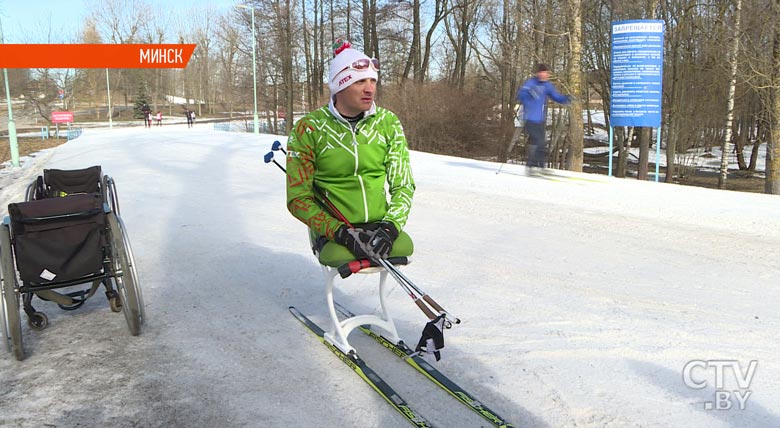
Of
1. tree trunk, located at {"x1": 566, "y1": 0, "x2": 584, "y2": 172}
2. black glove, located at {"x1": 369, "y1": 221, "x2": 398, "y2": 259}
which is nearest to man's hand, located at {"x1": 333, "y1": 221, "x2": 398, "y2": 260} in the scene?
black glove, located at {"x1": 369, "y1": 221, "x2": 398, "y2": 259}

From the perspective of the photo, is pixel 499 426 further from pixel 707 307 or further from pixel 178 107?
pixel 178 107

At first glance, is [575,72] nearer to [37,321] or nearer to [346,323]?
[346,323]

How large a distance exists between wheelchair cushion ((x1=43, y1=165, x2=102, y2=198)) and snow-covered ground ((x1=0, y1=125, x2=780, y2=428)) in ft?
3.15

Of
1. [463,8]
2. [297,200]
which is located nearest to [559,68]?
[463,8]

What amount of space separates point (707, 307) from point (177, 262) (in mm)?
4828

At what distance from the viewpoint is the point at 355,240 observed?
124 inches

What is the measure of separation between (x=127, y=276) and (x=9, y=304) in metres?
0.68

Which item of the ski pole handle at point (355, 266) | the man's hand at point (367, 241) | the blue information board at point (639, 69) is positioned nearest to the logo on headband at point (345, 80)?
the man's hand at point (367, 241)

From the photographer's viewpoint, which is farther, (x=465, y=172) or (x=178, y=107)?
(x=178, y=107)

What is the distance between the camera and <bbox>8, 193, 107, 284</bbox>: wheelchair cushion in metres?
3.81

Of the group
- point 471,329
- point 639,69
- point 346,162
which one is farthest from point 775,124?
point 346,162

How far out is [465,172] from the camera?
1233 centimetres

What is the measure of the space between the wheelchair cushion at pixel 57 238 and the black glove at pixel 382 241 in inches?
80.6

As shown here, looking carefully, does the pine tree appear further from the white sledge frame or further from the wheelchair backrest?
the white sledge frame
